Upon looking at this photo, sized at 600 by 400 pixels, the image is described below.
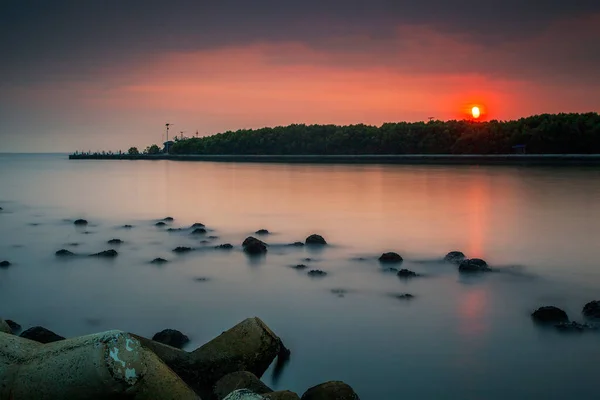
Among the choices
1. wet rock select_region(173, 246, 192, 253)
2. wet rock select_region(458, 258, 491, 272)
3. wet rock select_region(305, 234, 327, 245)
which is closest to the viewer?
wet rock select_region(458, 258, 491, 272)

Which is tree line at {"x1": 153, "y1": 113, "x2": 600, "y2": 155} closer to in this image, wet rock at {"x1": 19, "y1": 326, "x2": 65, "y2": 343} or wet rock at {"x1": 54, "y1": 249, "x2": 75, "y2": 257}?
wet rock at {"x1": 54, "y1": 249, "x2": 75, "y2": 257}

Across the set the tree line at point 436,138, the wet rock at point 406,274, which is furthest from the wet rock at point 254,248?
the tree line at point 436,138

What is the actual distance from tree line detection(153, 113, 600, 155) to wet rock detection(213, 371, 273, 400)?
113842 millimetres

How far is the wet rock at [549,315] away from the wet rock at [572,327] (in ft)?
0.73

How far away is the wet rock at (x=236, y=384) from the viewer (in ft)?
22.7

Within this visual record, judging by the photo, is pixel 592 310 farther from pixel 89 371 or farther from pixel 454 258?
pixel 89 371

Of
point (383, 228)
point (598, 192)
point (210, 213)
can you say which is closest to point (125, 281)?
point (383, 228)

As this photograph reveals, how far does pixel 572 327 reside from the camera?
12352 millimetres

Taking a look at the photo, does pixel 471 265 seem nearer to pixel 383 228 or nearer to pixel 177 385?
pixel 383 228

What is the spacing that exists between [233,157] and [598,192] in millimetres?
126057

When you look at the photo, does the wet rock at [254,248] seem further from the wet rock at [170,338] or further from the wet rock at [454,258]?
the wet rock at [170,338]

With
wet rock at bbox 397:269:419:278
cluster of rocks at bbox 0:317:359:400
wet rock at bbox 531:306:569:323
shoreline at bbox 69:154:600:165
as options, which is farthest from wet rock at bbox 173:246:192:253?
shoreline at bbox 69:154:600:165

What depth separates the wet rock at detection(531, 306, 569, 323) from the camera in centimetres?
1284

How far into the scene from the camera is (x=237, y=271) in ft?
59.0
